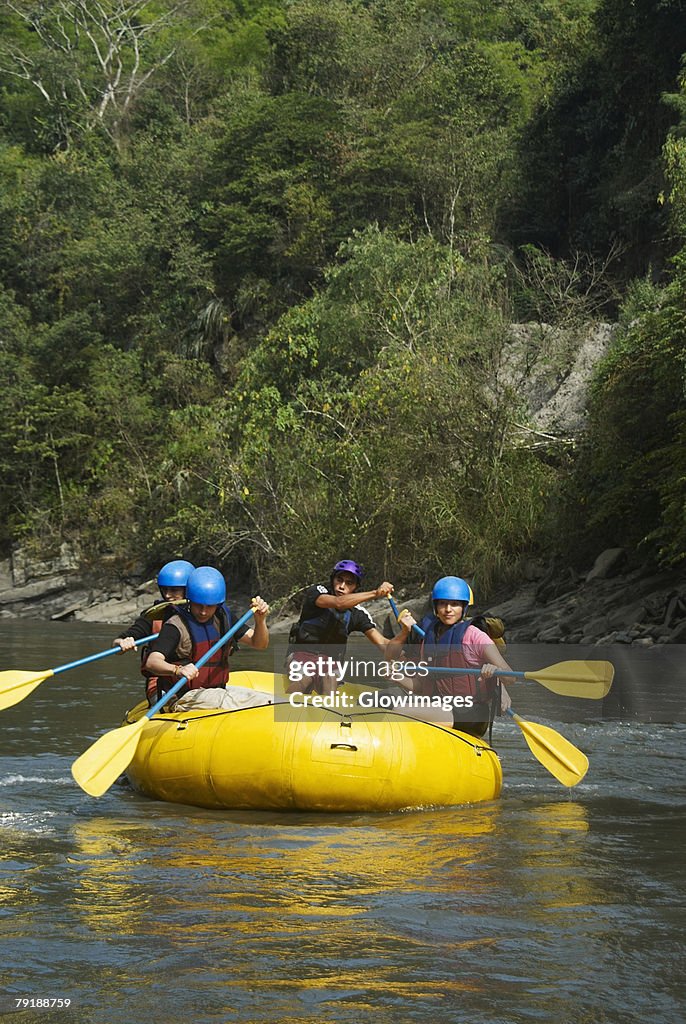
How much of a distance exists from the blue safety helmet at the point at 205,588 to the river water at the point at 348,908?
1.18m

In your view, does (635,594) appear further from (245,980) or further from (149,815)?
(245,980)

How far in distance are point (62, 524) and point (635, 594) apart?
16866mm

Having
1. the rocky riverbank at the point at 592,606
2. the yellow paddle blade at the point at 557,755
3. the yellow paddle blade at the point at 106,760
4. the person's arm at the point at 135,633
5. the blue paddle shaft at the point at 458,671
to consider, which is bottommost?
the rocky riverbank at the point at 592,606

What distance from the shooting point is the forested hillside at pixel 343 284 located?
21438 millimetres

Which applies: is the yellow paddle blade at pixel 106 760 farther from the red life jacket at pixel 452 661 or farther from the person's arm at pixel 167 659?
the red life jacket at pixel 452 661

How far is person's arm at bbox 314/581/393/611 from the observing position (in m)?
7.95

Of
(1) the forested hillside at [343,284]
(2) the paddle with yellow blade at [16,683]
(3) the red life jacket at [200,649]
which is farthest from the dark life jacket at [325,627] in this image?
(1) the forested hillside at [343,284]

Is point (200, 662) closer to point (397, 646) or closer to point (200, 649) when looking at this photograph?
point (200, 649)

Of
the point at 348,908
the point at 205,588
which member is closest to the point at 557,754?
the point at 205,588

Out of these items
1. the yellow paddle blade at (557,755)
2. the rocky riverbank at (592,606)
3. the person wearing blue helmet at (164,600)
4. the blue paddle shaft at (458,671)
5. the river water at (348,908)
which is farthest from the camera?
the rocky riverbank at (592,606)

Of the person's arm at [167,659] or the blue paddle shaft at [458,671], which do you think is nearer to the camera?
the blue paddle shaft at [458,671]

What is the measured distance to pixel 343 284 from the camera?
2628cm

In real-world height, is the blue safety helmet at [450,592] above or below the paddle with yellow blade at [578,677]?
above

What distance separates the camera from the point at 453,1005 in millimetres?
4184
